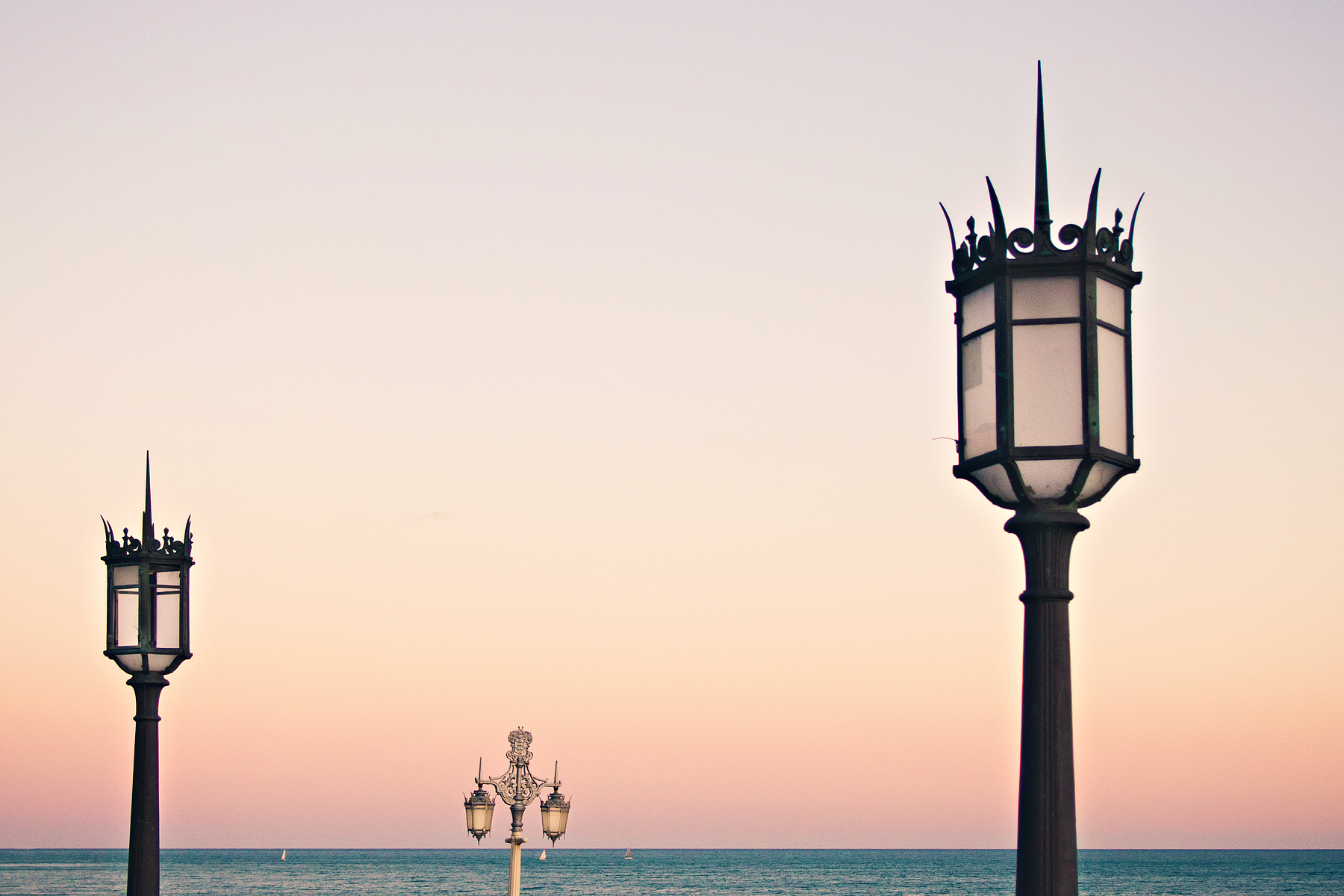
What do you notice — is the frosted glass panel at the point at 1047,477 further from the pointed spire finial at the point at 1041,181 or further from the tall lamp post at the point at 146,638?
the tall lamp post at the point at 146,638

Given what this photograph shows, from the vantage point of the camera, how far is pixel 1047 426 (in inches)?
255

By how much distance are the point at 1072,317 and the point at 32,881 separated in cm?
15524

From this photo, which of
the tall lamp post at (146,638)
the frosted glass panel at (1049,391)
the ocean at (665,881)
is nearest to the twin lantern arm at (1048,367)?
the frosted glass panel at (1049,391)

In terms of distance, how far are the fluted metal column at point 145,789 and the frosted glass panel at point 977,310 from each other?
10165mm

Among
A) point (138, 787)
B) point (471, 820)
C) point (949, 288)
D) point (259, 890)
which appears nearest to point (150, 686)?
point (138, 787)

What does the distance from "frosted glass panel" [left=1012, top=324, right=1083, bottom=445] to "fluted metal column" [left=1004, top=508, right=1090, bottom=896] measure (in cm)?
33

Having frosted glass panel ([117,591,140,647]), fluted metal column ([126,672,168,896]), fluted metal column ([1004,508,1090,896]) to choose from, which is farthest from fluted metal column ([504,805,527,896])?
fluted metal column ([1004,508,1090,896])

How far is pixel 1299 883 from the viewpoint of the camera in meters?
152

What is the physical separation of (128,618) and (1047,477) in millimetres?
10577

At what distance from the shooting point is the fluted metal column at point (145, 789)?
573 inches

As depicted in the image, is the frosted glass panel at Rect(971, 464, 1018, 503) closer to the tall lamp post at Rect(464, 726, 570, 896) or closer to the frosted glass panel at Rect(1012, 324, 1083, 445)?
the frosted glass panel at Rect(1012, 324, 1083, 445)

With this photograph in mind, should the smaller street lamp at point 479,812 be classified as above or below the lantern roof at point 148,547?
below

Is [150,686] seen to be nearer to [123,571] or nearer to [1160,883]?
[123,571]

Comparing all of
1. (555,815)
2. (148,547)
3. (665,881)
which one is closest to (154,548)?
(148,547)
